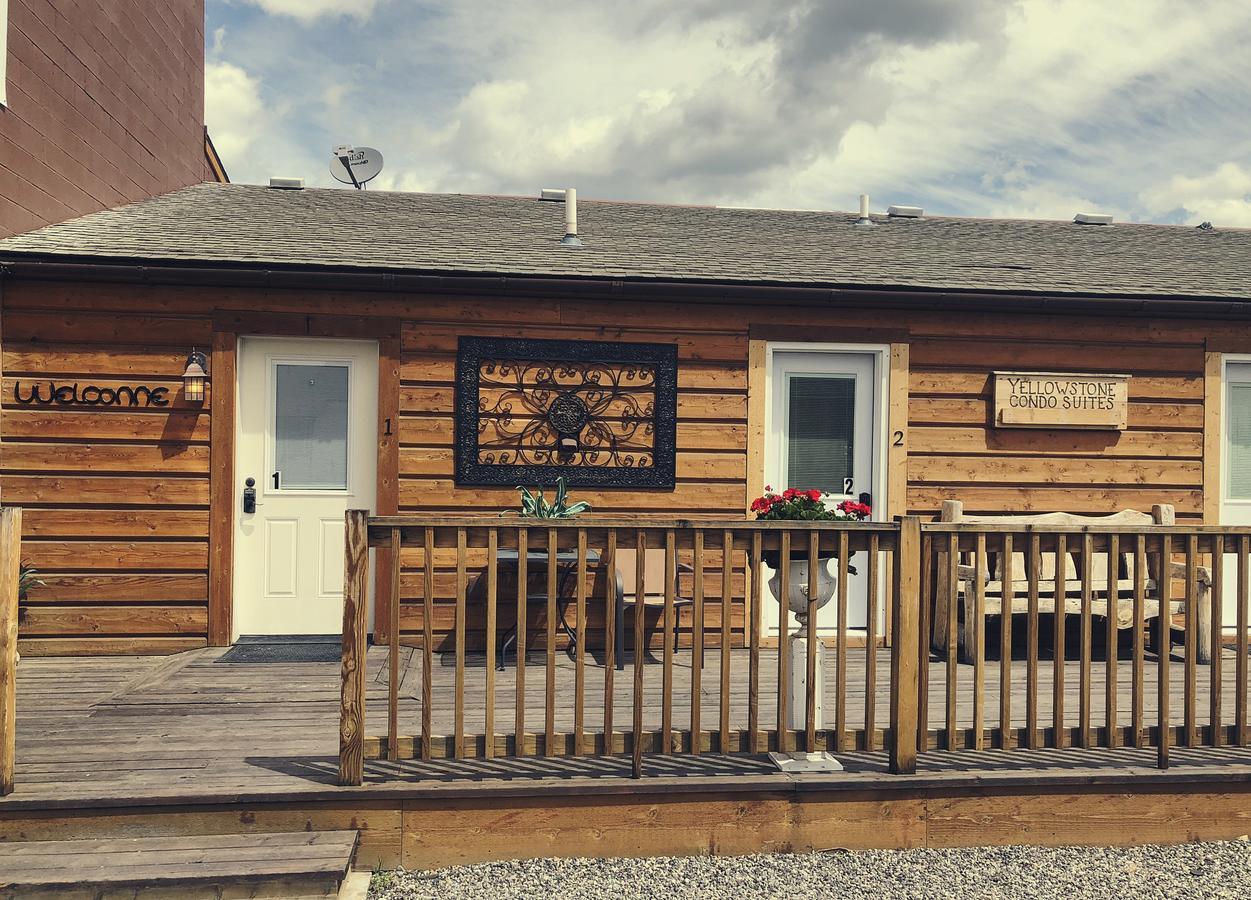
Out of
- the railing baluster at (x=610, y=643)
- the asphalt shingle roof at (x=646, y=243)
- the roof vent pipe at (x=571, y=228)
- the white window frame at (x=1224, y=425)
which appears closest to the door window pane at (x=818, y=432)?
the asphalt shingle roof at (x=646, y=243)

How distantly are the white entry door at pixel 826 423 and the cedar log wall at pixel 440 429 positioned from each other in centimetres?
26

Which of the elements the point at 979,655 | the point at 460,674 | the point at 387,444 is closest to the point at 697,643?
the point at 460,674

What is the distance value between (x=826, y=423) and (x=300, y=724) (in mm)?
3944

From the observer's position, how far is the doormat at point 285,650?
5.49 metres

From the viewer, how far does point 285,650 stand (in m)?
5.74

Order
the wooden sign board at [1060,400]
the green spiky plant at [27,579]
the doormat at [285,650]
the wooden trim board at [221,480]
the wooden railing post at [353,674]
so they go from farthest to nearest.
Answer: the wooden sign board at [1060,400], the wooden trim board at [221,480], the green spiky plant at [27,579], the doormat at [285,650], the wooden railing post at [353,674]

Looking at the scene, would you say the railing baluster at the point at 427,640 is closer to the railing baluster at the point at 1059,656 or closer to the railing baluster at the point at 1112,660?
the railing baluster at the point at 1059,656

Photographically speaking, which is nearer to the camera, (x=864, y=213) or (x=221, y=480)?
(x=221, y=480)

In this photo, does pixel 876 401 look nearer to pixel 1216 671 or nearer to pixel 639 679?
pixel 1216 671

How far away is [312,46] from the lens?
11.1 m

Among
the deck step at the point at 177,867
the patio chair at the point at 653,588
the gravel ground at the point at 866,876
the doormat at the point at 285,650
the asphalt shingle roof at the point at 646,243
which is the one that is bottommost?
the gravel ground at the point at 866,876

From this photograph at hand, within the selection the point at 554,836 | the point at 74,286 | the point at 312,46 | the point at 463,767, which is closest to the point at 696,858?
the point at 554,836

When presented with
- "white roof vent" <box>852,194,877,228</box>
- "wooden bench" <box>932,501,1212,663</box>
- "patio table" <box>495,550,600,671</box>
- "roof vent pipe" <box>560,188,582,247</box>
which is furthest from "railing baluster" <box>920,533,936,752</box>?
"white roof vent" <box>852,194,877,228</box>

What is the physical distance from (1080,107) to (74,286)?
1101cm
